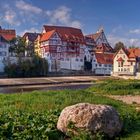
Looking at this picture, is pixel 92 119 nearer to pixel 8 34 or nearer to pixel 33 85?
pixel 33 85

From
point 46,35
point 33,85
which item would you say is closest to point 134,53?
point 46,35

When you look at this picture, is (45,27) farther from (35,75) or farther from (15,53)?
(35,75)

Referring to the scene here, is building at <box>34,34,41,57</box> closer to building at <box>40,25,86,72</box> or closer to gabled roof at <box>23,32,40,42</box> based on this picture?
building at <box>40,25,86,72</box>

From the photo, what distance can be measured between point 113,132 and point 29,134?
2519 millimetres

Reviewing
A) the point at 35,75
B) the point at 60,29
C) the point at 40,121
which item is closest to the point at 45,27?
the point at 60,29

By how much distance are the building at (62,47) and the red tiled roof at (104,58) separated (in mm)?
4781

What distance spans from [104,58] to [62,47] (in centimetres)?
1606

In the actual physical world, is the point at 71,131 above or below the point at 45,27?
below

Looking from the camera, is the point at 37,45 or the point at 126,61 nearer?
the point at 126,61

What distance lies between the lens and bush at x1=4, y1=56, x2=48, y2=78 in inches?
3054

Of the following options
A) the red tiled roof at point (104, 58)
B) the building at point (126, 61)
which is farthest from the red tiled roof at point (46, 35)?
the building at point (126, 61)

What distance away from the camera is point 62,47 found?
97.2 m

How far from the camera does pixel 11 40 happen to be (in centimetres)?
8894

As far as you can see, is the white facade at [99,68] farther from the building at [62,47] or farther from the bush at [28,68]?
the bush at [28,68]
